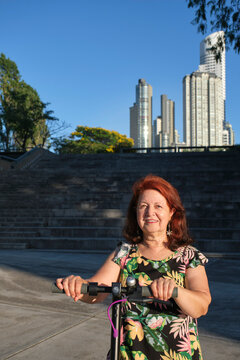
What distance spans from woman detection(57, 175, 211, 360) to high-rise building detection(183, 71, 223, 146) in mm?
172586

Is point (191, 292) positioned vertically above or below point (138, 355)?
above

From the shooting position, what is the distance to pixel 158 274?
1775 millimetres

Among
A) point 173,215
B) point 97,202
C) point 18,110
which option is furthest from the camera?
point 18,110

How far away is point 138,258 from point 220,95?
18609 cm

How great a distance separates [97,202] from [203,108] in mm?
171481

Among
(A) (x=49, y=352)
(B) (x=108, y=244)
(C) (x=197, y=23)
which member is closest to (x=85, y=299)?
(A) (x=49, y=352)

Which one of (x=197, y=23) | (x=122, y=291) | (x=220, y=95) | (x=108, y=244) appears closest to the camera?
(x=122, y=291)

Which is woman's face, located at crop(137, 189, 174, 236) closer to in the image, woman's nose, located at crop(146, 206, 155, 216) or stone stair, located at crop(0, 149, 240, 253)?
woman's nose, located at crop(146, 206, 155, 216)

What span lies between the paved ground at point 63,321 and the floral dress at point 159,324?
1533mm

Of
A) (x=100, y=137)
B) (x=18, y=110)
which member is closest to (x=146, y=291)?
(x=18, y=110)

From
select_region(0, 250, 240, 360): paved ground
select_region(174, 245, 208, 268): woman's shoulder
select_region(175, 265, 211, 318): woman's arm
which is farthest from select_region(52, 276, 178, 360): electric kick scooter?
select_region(0, 250, 240, 360): paved ground

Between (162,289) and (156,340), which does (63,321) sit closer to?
(156,340)

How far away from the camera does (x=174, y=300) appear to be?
5.29 ft

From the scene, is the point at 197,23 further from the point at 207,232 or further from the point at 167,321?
the point at 167,321
